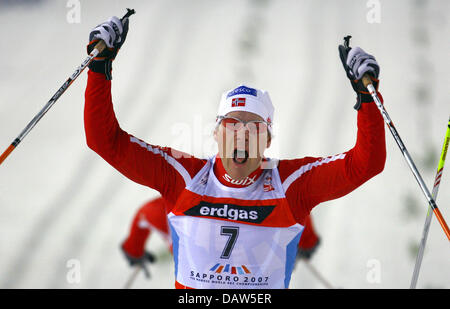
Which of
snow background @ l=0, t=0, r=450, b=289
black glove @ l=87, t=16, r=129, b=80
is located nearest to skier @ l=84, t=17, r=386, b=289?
black glove @ l=87, t=16, r=129, b=80

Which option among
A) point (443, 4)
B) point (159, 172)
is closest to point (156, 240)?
point (159, 172)

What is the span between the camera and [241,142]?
169 cm

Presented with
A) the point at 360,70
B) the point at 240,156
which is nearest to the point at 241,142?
the point at 240,156

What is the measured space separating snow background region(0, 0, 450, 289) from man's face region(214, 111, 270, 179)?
1.05 ft

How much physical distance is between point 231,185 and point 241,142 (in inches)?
6.1

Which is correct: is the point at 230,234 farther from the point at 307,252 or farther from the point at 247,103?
the point at 307,252

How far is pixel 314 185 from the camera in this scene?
1.73 metres

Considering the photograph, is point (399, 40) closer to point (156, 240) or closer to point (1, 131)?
point (156, 240)

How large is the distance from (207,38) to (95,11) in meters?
0.94

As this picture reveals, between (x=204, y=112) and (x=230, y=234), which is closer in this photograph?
(x=230, y=234)

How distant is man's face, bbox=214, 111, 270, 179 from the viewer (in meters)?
1.70

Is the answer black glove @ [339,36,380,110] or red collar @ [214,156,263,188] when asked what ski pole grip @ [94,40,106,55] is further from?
black glove @ [339,36,380,110]

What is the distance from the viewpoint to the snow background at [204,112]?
296 centimetres

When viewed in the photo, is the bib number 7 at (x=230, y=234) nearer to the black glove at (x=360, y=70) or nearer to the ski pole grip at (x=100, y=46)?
the black glove at (x=360, y=70)
